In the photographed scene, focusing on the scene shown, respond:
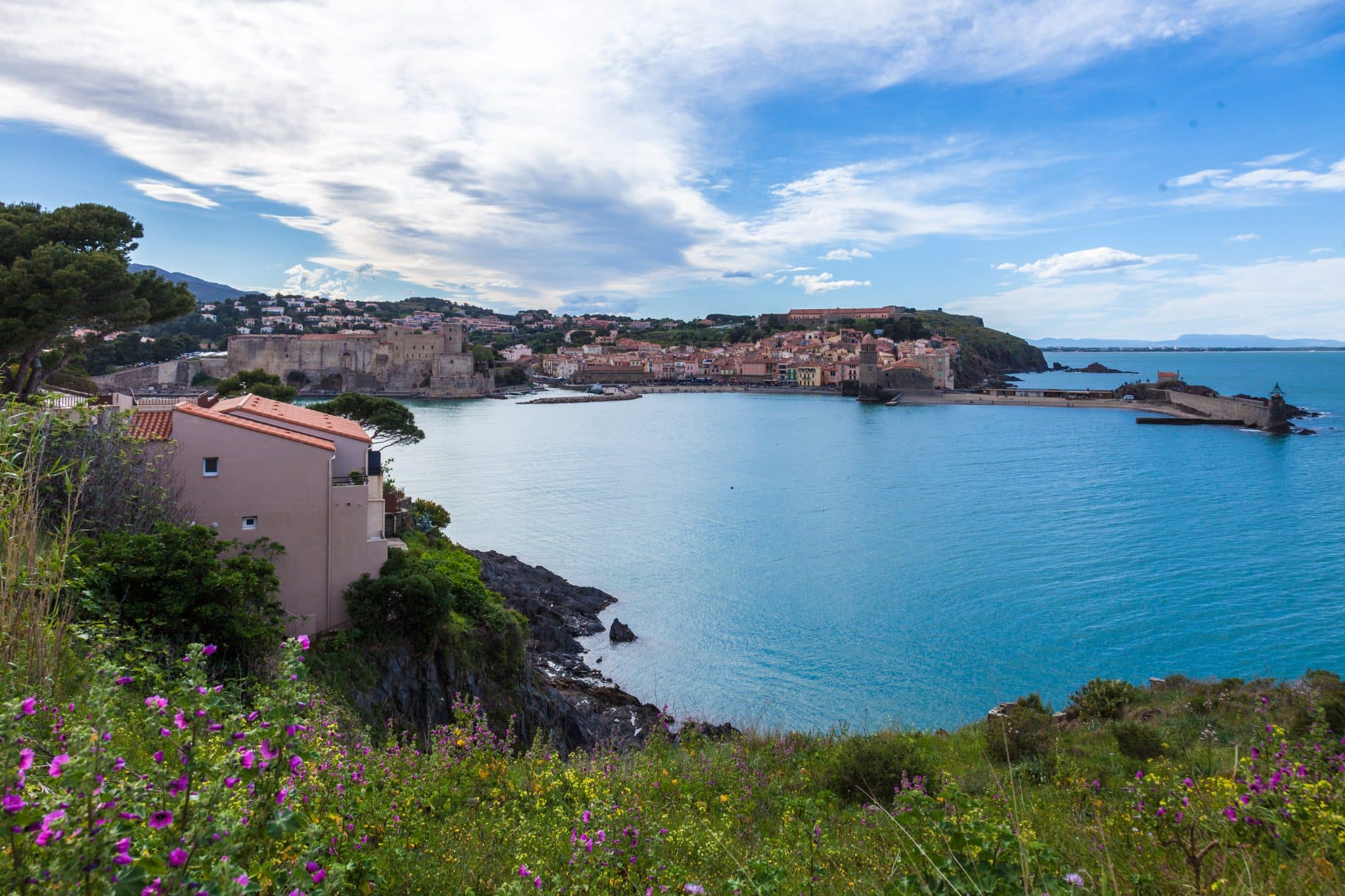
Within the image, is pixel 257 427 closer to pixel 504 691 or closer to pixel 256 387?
pixel 504 691

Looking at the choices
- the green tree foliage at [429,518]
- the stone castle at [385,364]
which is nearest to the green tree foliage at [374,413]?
the green tree foliage at [429,518]

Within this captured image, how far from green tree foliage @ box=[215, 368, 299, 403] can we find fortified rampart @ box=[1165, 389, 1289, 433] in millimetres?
47798

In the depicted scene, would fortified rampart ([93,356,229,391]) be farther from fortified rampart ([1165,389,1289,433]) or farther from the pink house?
fortified rampart ([1165,389,1289,433])

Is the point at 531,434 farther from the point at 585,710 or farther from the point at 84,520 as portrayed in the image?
the point at 84,520

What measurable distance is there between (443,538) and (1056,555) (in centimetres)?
1464

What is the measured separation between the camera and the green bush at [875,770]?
4.94m

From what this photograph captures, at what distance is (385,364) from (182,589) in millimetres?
68546

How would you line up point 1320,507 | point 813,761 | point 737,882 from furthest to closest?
point 1320,507 < point 813,761 < point 737,882

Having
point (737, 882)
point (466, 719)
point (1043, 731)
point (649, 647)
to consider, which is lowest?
point (649, 647)

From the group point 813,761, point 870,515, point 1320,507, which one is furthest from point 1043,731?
point 1320,507

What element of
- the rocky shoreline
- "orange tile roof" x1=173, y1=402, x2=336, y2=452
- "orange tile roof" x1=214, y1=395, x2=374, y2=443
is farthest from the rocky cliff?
"orange tile roof" x1=214, y1=395, x2=374, y2=443

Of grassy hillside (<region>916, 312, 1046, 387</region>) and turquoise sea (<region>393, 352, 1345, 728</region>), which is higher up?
grassy hillside (<region>916, 312, 1046, 387</region>)

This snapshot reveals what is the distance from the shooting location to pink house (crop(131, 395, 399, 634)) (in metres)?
8.27

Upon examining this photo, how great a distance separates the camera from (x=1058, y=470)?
102 feet
